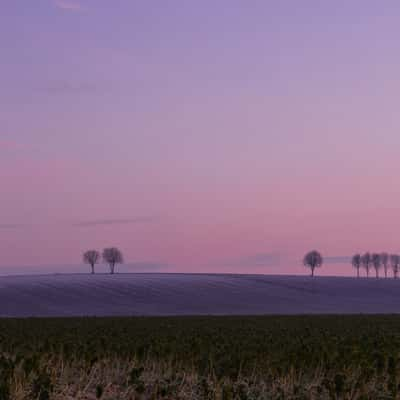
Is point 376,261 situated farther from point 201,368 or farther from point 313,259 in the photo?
point 201,368

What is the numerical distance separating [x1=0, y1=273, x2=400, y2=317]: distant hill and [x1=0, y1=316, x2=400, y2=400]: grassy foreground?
3692 centimetres

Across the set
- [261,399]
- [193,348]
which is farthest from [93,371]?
[193,348]

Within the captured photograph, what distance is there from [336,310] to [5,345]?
183 feet

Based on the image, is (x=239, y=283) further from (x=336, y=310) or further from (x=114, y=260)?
(x=114, y=260)

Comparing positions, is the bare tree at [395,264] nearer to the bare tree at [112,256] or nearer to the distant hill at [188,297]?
the bare tree at [112,256]

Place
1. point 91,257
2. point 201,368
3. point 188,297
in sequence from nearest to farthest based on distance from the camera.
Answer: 1. point 201,368
2. point 188,297
3. point 91,257

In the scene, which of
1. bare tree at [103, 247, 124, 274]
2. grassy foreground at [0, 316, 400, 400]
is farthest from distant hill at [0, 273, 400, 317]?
bare tree at [103, 247, 124, 274]

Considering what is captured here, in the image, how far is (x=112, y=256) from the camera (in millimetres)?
169250

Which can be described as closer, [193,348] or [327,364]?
[327,364]

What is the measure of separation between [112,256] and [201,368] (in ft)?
481

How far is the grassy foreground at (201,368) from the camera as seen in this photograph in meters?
17.0

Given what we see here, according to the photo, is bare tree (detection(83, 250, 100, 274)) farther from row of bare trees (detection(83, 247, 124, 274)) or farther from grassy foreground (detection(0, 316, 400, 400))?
grassy foreground (detection(0, 316, 400, 400))

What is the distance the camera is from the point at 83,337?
120 ft

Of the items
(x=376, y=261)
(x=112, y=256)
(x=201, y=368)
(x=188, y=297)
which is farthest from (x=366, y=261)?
(x=201, y=368)
